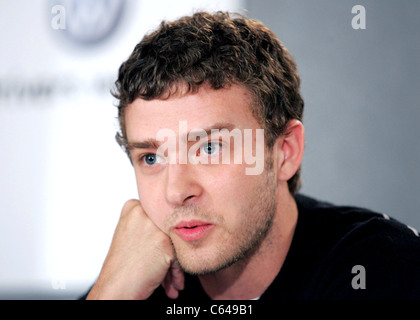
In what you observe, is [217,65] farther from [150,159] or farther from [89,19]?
[89,19]

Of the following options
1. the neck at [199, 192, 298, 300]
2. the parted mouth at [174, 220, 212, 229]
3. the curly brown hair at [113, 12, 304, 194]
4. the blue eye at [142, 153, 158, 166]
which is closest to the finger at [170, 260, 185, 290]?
the neck at [199, 192, 298, 300]

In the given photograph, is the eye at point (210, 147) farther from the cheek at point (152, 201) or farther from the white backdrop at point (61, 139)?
the white backdrop at point (61, 139)

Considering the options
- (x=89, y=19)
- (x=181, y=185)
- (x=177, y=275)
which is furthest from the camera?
(x=89, y=19)

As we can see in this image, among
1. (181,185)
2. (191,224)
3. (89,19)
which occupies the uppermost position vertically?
(89,19)

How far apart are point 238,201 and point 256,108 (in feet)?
0.95

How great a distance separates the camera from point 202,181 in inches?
48.7

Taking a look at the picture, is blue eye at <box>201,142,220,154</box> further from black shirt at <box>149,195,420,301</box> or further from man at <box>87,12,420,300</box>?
black shirt at <box>149,195,420,301</box>

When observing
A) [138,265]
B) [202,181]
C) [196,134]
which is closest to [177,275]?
[138,265]

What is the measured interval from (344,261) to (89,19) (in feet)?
6.75

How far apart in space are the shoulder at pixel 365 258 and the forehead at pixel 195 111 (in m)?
0.43

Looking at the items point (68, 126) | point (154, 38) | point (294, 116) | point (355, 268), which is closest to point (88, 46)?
point (68, 126)

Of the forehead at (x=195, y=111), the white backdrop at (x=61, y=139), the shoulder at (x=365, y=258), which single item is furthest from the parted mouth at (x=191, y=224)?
the white backdrop at (x=61, y=139)

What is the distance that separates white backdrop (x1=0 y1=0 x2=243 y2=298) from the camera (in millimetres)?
2594

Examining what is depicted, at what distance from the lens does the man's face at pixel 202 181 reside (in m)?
1.23
